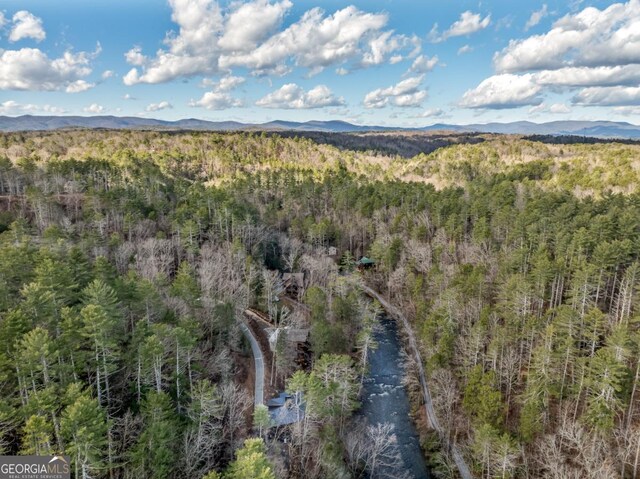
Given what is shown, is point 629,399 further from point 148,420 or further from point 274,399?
point 148,420

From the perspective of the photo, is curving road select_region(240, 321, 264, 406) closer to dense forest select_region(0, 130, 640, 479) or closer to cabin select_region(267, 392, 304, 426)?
cabin select_region(267, 392, 304, 426)

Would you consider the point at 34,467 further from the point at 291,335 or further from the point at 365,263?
the point at 365,263

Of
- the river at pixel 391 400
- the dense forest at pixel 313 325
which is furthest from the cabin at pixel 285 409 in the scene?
the river at pixel 391 400

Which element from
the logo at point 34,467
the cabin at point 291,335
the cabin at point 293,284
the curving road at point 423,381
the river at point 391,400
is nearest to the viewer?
the logo at point 34,467

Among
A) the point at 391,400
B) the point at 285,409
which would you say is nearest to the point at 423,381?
the point at 391,400

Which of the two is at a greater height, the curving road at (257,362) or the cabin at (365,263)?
the cabin at (365,263)

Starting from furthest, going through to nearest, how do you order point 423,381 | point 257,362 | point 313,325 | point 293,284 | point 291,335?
point 293,284, point 291,335, point 313,325, point 257,362, point 423,381

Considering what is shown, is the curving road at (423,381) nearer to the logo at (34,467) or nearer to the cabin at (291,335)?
the cabin at (291,335)
